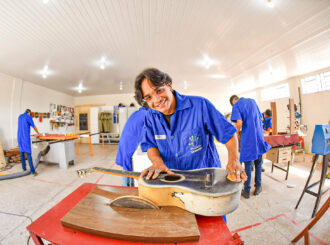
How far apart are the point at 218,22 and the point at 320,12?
75.1 inches

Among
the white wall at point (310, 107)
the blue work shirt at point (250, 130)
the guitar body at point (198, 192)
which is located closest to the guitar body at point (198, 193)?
the guitar body at point (198, 192)

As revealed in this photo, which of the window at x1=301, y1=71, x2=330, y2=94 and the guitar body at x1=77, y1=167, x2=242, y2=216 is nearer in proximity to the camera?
the guitar body at x1=77, y1=167, x2=242, y2=216

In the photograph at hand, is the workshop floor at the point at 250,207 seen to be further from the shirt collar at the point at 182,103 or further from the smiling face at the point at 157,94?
the smiling face at the point at 157,94

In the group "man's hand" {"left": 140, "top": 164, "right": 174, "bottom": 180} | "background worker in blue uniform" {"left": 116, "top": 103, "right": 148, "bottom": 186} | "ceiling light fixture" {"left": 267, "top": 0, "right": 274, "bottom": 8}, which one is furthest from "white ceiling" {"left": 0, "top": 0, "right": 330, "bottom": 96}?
"man's hand" {"left": 140, "top": 164, "right": 174, "bottom": 180}

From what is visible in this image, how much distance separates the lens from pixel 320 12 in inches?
102

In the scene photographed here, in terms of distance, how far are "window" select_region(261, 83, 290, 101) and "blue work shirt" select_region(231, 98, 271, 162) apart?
609 centimetres

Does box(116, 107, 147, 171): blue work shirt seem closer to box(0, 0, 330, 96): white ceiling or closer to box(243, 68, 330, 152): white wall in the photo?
box(0, 0, 330, 96): white ceiling

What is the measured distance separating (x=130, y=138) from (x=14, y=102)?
722 cm

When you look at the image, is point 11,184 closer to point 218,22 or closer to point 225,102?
point 218,22

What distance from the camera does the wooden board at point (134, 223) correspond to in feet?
1.87

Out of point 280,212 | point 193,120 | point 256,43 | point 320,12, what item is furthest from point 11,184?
point 320,12

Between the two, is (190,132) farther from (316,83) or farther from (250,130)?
(316,83)

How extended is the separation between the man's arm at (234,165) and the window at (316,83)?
7.20 metres

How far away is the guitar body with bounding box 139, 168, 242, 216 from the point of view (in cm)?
64
